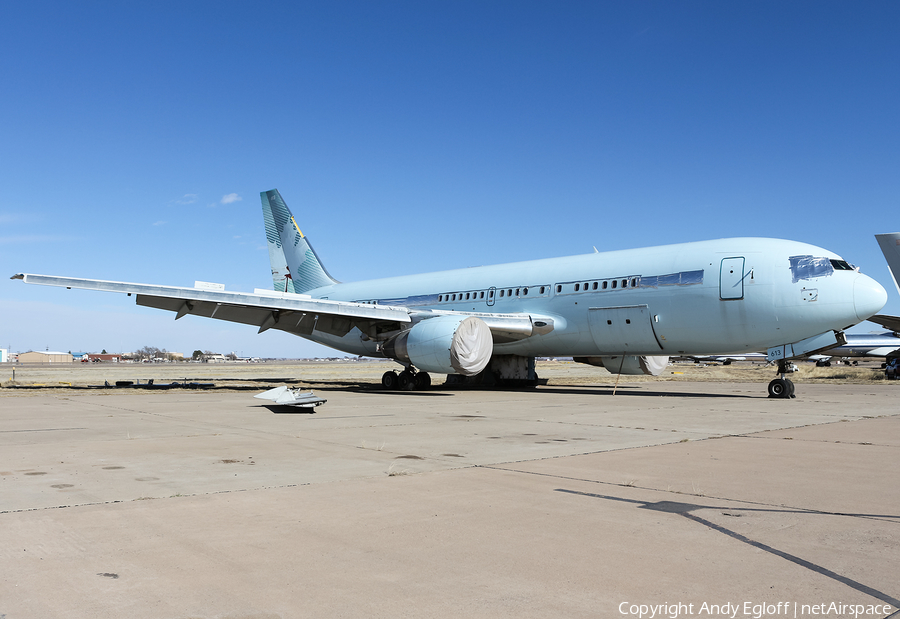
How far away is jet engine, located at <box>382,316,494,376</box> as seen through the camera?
58.2ft

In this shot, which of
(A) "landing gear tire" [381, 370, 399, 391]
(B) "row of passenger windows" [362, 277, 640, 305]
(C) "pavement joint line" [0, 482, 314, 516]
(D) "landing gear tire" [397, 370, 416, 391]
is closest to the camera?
(C) "pavement joint line" [0, 482, 314, 516]

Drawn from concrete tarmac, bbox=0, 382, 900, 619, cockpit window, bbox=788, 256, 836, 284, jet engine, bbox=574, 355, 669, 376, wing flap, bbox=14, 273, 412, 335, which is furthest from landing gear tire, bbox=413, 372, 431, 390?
concrete tarmac, bbox=0, 382, 900, 619

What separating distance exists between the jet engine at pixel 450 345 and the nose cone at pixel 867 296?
8.78 meters

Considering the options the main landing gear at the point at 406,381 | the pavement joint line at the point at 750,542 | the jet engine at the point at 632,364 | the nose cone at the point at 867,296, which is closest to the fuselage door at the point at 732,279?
the nose cone at the point at 867,296

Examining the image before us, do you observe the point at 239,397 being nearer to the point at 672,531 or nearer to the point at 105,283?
the point at 105,283

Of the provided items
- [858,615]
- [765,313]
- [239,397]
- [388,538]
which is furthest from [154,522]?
[765,313]

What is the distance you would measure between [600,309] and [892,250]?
Answer: 1048cm

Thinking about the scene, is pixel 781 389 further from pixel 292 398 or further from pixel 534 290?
pixel 292 398

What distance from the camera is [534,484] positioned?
5398 millimetres

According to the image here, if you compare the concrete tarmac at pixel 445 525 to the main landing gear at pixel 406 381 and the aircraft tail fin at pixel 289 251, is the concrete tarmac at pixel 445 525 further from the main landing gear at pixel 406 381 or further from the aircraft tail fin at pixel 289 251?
the aircraft tail fin at pixel 289 251

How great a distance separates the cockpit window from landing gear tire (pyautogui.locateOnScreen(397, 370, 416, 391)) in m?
10.9

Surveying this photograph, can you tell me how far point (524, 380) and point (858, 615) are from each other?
20.9 m

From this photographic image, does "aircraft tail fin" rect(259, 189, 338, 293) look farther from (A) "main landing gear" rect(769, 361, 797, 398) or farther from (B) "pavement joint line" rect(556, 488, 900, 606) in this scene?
(B) "pavement joint line" rect(556, 488, 900, 606)

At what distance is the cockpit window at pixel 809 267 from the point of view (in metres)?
15.6
